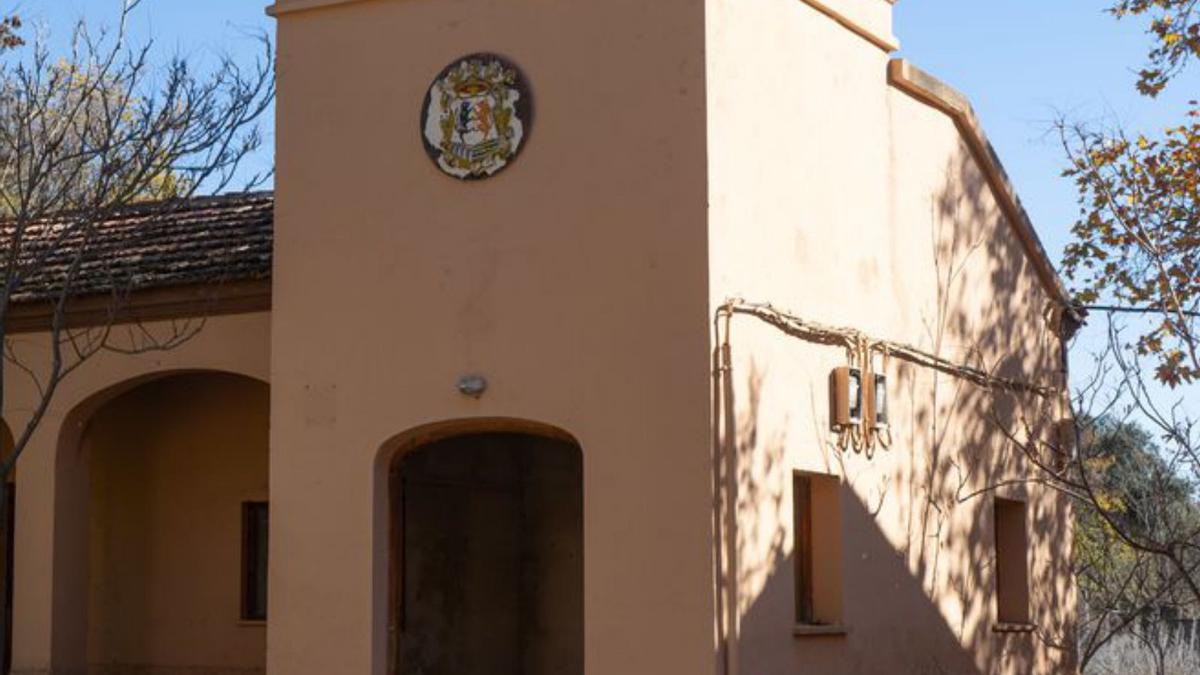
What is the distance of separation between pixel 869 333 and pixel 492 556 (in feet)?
15.0

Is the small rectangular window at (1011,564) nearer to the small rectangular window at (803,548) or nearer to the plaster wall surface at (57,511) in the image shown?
the small rectangular window at (803,548)

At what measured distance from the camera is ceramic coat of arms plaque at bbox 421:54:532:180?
596 inches

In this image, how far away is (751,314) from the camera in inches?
580

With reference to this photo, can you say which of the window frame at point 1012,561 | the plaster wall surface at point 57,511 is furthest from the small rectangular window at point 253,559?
the window frame at point 1012,561

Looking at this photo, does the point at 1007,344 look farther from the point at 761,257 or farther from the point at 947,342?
the point at 761,257

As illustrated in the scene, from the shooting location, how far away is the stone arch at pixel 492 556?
1778 cm

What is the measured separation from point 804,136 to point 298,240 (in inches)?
164

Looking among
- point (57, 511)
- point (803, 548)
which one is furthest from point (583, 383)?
point (57, 511)

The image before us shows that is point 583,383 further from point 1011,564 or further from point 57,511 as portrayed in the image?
point 1011,564

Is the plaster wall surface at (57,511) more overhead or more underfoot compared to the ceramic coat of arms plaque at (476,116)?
more underfoot

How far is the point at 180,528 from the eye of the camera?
64.5 ft

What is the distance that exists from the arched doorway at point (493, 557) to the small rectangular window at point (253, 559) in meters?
2.12

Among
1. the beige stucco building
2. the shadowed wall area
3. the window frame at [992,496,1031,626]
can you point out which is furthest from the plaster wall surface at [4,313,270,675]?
the window frame at [992,496,1031,626]

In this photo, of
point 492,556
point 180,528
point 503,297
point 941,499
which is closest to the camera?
point 503,297
